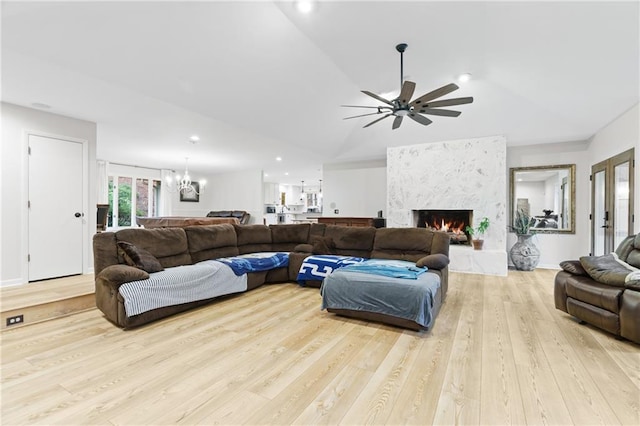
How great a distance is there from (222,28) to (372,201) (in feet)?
18.6

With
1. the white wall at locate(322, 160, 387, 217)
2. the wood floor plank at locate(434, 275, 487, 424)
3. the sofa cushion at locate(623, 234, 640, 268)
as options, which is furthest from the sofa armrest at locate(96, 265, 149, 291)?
the white wall at locate(322, 160, 387, 217)

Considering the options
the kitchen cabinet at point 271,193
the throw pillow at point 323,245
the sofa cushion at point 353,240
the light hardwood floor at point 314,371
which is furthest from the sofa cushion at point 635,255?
the kitchen cabinet at point 271,193

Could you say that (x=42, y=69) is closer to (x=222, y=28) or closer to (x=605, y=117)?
(x=222, y=28)

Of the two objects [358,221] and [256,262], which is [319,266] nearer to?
[256,262]

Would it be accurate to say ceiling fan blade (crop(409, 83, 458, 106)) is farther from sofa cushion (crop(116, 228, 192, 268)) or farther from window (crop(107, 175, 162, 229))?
window (crop(107, 175, 162, 229))

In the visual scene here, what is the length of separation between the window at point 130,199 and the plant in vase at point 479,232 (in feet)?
31.0

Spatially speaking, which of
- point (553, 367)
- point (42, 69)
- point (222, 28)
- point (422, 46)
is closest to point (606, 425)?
point (553, 367)

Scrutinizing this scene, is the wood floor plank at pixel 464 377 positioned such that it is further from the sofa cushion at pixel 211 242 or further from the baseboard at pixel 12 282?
the baseboard at pixel 12 282

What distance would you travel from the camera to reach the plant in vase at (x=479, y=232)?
5.74m

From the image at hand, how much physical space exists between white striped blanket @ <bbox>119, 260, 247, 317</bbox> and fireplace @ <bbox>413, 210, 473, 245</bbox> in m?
4.36

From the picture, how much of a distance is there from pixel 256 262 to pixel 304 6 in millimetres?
3125

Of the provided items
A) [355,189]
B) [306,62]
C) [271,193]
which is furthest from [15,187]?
[271,193]

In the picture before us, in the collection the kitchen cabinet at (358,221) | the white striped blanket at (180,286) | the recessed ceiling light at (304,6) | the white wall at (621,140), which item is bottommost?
the white striped blanket at (180,286)

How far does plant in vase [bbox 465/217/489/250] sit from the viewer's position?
574cm
